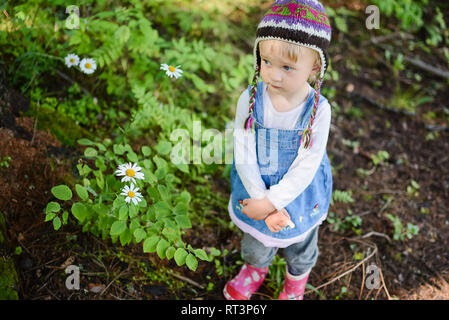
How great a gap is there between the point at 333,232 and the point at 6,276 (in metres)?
2.19

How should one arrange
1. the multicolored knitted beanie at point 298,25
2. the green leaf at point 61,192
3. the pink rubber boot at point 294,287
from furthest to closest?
the pink rubber boot at point 294,287, the green leaf at point 61,192, the multicolored knitted beanie at point 298,25

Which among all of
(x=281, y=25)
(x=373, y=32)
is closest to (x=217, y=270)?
(x=281, y=25)

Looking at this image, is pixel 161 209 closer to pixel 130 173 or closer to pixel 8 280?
pixel 130 173

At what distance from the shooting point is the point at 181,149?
2.57 m

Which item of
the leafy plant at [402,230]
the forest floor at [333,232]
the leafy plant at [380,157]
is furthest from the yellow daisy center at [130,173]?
the leafy plant at [380,157]

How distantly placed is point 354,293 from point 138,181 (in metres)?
1.69

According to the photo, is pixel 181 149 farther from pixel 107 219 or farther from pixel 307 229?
pixel 307 229

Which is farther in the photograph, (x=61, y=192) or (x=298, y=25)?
(x=61, y=192)

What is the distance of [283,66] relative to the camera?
1638mm

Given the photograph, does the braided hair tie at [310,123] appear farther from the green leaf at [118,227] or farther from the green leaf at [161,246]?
the green leaf at [118,227]

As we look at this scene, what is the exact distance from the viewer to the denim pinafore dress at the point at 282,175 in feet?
6.06

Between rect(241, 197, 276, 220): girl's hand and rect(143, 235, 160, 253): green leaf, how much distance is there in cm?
48

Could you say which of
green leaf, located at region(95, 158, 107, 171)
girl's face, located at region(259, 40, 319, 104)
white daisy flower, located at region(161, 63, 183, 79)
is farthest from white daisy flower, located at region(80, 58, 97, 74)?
girl's face, located at region(259, 40, 319, 104)

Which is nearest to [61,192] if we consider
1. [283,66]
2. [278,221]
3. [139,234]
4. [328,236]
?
[139,234]
